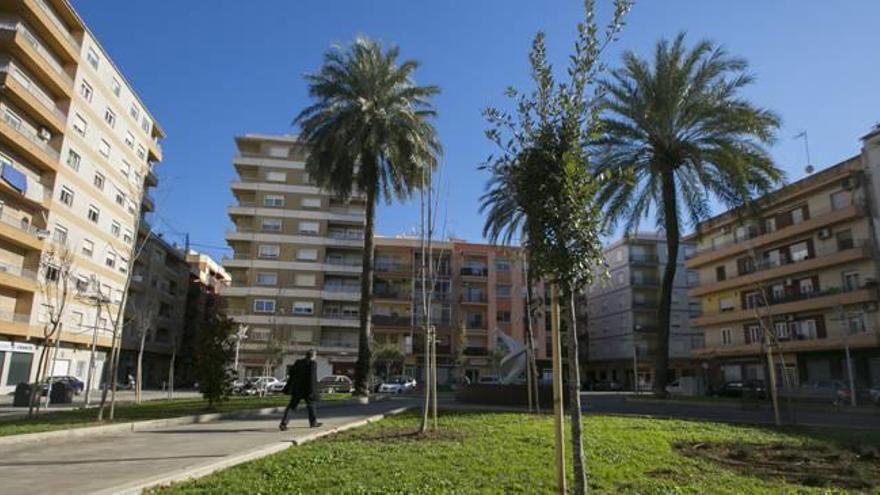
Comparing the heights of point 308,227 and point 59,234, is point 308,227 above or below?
above

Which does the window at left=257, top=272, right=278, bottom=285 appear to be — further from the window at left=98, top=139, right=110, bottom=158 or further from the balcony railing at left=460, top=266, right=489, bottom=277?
the window at left=98, top=139, right=110, bottom=158

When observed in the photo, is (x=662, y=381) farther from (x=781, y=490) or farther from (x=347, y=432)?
(x=781, y=490)

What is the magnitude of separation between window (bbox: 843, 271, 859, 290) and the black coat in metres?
42.5

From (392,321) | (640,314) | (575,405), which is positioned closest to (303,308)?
(392,321)

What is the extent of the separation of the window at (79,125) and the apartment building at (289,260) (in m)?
23.2

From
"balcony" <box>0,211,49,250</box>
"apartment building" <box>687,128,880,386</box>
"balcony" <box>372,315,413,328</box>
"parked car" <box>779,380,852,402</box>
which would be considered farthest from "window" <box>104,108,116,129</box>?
"parked car" <box>779,380,852,402</box>

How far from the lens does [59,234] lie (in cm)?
4228

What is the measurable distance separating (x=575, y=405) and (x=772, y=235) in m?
51.6

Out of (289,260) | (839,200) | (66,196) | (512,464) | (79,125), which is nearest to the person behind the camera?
(512,464)

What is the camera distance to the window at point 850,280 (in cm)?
4316

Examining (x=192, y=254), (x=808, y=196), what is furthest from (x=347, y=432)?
(x=192, y=254)

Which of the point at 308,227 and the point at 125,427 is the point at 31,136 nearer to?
the point at 308,227

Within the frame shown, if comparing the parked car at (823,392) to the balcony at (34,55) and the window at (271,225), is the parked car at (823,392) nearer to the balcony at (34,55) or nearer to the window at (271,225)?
the balcony at (34,55)

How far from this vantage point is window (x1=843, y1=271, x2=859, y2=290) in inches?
1699
